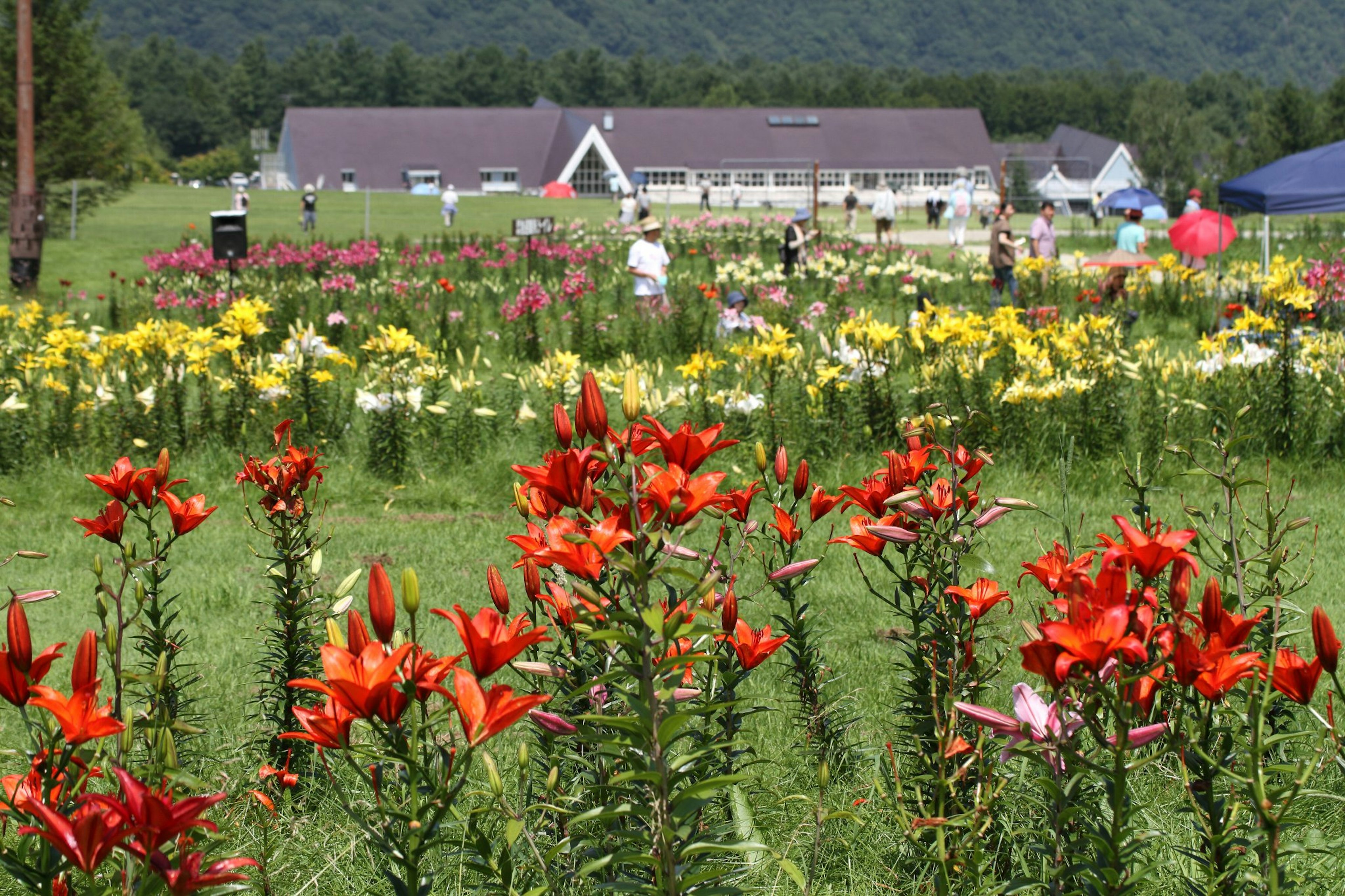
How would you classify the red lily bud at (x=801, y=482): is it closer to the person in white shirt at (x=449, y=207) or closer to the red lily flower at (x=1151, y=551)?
the red lily flower at (x=1151, y=551)

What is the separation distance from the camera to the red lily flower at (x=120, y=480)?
2254 mm

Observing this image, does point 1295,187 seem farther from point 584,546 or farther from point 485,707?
point 485,707

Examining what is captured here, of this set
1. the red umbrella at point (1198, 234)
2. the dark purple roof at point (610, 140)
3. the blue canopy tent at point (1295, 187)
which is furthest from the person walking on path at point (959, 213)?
the dark purple roof at point (610, 140)

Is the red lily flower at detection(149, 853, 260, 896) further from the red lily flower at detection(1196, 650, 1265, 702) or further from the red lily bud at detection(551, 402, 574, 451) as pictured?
the red lily flower at detection(1196, 650, 1265, 702)

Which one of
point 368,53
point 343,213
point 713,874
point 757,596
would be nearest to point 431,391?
point 757,596

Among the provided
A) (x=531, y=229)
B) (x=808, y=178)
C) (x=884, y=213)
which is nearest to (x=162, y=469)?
(x=531, y=229)

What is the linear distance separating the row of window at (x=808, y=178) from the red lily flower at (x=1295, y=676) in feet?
213

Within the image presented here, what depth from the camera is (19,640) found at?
1636mm

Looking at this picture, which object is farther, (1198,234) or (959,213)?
(959,213)

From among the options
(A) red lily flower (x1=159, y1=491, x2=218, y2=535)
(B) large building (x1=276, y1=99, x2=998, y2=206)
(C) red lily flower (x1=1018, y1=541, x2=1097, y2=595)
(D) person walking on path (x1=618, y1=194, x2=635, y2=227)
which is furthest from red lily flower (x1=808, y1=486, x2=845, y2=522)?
(B) large building (x1=276, y1=99, x2=998, y2=206)

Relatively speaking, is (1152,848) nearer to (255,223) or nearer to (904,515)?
(904,515)

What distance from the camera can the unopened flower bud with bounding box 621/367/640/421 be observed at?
1632 mm

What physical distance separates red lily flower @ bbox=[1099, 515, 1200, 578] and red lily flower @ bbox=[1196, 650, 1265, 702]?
0.42 ft

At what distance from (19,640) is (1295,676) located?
179cm
